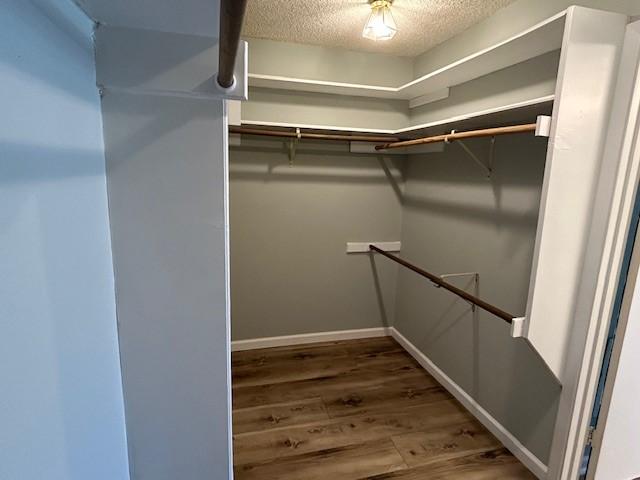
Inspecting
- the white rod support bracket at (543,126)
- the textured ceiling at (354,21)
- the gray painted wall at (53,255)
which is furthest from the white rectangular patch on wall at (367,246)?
the gray painted wall at (53,255)

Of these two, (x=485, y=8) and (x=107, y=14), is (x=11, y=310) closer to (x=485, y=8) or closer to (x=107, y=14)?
(x=107, y=14)

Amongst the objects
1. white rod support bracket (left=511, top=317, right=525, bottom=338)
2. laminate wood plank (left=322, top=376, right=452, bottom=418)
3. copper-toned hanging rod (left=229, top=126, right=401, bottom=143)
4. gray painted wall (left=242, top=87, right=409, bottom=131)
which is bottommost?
laminate wood plank (left=322, top=376, right=452, bottom=418)

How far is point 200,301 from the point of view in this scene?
861 millimetres

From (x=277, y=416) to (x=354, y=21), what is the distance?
2.37 metres

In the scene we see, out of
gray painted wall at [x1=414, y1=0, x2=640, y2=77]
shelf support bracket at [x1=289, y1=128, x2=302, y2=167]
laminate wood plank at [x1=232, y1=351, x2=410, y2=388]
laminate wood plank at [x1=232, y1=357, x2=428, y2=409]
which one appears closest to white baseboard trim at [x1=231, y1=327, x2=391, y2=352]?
laminate wood plank at [x1=232, y1=351, x2=410, y2=388]

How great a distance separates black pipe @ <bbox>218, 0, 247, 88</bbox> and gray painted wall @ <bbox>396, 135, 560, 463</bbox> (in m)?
1.55

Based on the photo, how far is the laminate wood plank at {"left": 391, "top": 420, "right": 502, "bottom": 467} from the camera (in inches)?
70.2

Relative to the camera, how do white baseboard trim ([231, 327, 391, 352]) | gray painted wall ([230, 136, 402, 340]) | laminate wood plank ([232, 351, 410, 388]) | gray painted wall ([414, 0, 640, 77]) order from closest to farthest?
gray painted wall ([414, 0, 640, 77])
laminate wood plank ([232, 351, 410, 388])
gray painted wall ([230, 136, 402, 340])
white baseboard trim ([231, 327, 391, 352])

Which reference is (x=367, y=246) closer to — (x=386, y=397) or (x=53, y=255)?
(x=386, y=397)

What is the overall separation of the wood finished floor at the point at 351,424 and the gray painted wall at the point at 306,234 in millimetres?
357

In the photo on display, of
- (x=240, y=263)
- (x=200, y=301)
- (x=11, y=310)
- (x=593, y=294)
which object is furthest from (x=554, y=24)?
(x=240, y=263)

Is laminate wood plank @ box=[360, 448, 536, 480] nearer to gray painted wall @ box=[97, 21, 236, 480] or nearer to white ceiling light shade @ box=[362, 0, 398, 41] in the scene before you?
gray painted wall @ box=[97, 21, 236, 480]

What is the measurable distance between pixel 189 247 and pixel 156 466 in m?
0.62

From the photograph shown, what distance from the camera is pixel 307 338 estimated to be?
2.88 meters
